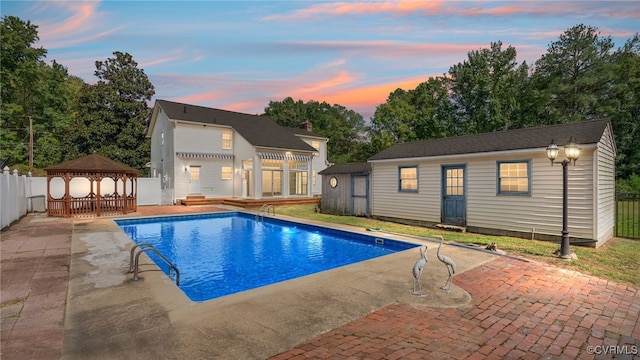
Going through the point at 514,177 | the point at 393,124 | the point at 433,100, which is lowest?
the point at 514,177

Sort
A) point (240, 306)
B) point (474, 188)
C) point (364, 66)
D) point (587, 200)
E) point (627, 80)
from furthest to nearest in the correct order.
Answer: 1. point (627, 80)
2. point (364, 66)
3. point (474, 188)
4. point (587, 200)
5. point (240, 306)

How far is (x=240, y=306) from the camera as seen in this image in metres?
4.29

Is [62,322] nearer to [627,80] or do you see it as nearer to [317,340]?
[317,340]

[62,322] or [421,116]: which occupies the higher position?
[421,116]

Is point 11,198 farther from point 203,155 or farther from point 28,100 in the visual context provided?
point 28,100

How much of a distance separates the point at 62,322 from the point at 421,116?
3511cm

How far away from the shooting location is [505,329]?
3.74m

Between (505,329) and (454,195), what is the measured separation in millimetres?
8783

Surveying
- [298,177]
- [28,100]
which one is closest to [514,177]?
[298,177]

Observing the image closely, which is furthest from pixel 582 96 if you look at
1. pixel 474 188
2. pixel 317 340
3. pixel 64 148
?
pixel 64 148

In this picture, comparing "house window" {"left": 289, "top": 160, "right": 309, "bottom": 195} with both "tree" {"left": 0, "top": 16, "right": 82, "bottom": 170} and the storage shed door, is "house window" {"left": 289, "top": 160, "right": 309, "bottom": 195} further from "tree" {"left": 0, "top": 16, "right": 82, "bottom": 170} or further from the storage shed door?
"tree" {"left": 0, "top": 16, "right": 82, "bottom": 170}

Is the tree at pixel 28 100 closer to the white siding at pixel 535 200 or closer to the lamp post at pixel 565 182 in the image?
the white siding at pixel 535 200

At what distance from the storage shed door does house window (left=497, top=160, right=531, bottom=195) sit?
6129 millimetres

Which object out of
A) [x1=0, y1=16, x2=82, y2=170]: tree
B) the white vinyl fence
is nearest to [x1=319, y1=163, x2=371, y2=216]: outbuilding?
the white vinyl fence
